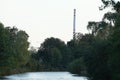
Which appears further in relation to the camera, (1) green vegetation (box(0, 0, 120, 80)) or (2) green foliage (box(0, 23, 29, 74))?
(2) green foliage (box(0, 23, 29, 74))

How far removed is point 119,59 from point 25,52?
104 meters

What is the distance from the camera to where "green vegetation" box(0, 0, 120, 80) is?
5716 centimetres

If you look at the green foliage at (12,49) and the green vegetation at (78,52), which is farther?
the green foliage at (12,49)

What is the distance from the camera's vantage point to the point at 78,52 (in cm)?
12369

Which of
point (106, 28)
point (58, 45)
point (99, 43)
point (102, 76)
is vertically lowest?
point (102, 76)

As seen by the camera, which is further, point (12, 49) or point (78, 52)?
point (12, 49)

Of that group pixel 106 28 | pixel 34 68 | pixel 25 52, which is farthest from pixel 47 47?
pixel 106 28

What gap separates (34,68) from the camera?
174 m

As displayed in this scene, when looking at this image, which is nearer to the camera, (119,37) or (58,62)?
(119,37)

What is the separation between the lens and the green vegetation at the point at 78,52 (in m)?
57.2

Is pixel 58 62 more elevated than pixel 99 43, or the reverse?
pixel 58 62

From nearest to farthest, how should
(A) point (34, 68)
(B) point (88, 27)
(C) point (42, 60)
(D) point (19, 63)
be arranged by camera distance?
(B) point (88, 27)
(D) point (19, 63)
(A) point (34, 68)
(C) point (42, 60)

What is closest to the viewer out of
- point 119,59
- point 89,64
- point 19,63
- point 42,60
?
point 119,59

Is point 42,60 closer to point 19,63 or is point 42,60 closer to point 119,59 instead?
point 19,63
